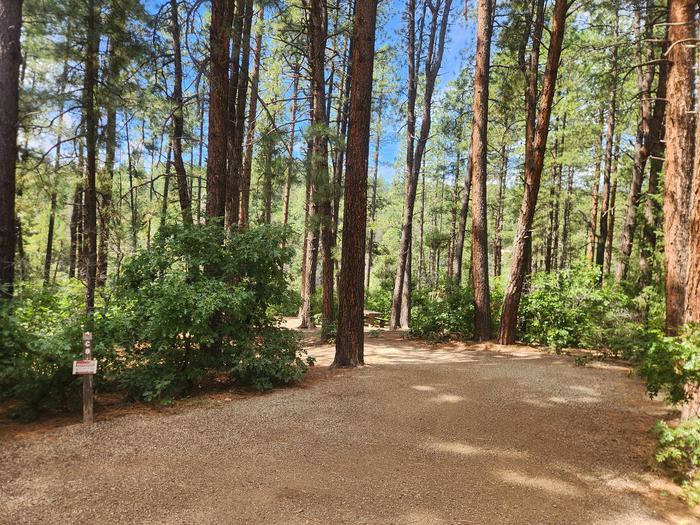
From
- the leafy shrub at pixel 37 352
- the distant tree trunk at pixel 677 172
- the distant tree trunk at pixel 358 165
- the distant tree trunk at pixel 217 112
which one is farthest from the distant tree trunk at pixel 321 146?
the distant tree trunk at pixel 677 172

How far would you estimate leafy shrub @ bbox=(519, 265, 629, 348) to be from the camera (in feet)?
29.5

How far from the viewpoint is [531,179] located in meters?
9.44

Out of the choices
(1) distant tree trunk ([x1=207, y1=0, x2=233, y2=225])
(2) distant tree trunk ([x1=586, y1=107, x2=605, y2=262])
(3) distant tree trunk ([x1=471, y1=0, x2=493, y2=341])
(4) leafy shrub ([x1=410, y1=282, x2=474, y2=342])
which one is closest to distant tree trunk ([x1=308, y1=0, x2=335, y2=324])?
(1) distant tree trunk ([x1=207, y1=0, x2=233, y2=225])

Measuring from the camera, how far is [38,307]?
512 centimetres

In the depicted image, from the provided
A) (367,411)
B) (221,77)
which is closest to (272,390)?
(367,411)

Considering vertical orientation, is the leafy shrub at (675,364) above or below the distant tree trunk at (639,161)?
below

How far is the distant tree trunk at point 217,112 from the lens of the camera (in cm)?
715

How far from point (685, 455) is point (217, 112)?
7730 mm

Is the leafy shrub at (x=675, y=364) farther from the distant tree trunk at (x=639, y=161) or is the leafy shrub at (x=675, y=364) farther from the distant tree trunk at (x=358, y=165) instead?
the distant tree trunk at (x=639, y=161)

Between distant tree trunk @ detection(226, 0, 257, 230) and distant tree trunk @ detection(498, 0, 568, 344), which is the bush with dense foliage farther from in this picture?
distant tree trunk @ detection(498, 0, 568, 344)

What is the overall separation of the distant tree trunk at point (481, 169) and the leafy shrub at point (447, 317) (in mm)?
740

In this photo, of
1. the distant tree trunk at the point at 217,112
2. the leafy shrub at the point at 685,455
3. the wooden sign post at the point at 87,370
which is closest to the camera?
the leafy shrub at the point at 685,455

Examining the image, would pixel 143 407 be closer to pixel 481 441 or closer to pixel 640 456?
pixel 481 441

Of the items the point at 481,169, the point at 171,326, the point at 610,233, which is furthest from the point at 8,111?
the point at 610,233
